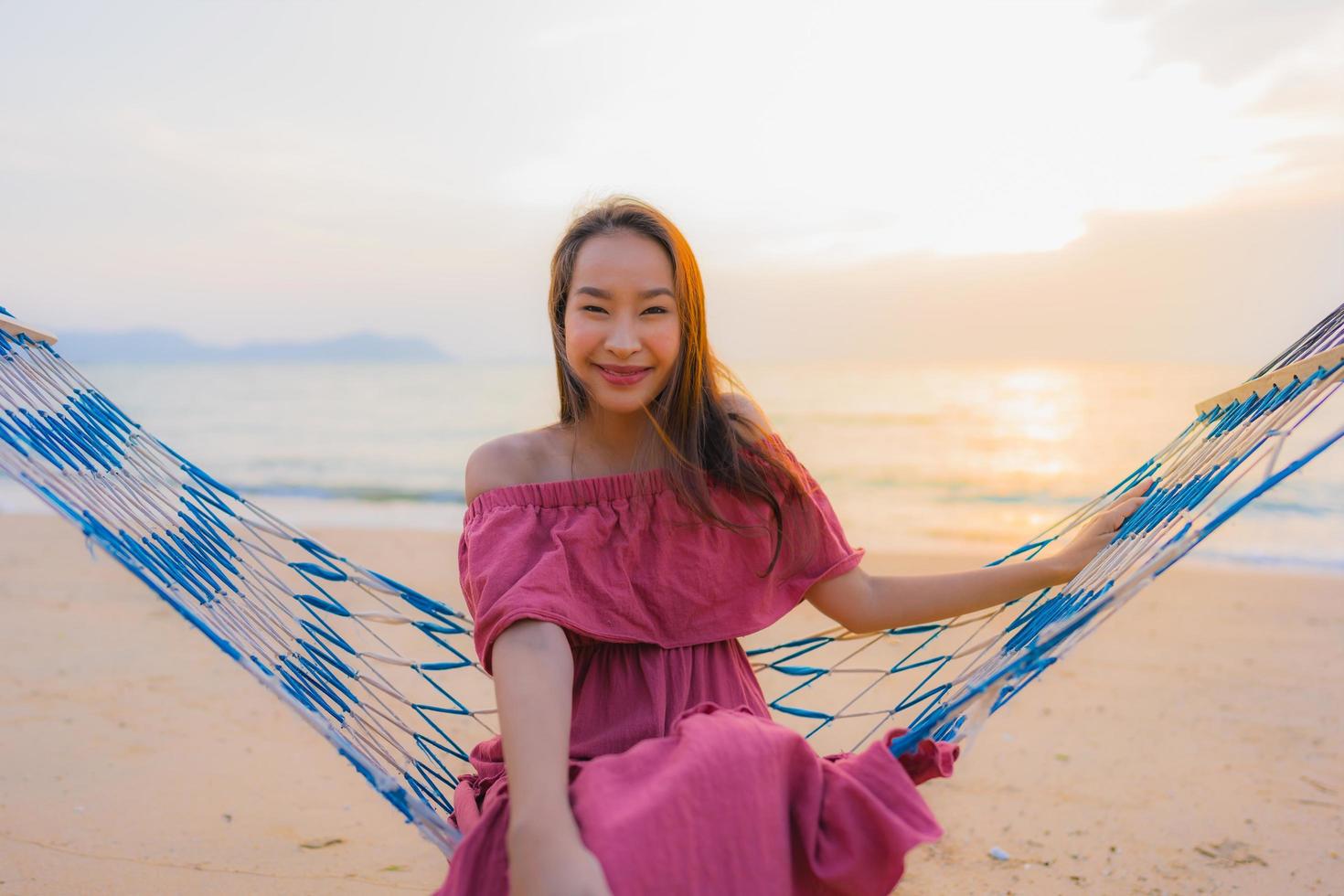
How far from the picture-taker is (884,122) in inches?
403

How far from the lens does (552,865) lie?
3.42 feet

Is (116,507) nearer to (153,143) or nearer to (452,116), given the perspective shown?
(452,116)

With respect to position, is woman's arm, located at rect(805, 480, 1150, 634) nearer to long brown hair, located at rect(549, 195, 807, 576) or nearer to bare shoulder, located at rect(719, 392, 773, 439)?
long brown hair, located at rect(549, 195, 807, 576)

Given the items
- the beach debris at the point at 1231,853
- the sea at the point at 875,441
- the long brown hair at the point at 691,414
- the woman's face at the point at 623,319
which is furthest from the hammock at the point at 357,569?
the sea at the point at 875,441

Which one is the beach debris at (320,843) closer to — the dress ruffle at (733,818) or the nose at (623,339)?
the dress ruffle at (733,818)

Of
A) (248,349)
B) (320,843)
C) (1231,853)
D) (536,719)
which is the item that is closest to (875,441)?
(1231,853)

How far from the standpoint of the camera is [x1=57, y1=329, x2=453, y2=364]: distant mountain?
32.2 meters

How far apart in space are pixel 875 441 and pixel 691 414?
13604 mm

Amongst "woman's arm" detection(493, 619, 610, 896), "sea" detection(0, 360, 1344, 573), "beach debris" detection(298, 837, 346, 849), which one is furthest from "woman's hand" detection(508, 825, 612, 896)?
"sea" detection(0, 360, 1344, 573)

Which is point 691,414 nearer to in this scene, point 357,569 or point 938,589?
point 938,589

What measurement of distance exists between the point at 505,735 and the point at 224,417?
64.9 feet

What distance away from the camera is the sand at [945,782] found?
2.22 meters

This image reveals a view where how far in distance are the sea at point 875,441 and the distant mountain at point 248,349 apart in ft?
8.42

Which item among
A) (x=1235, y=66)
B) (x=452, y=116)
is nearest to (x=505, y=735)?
(x=1235, y=66)
